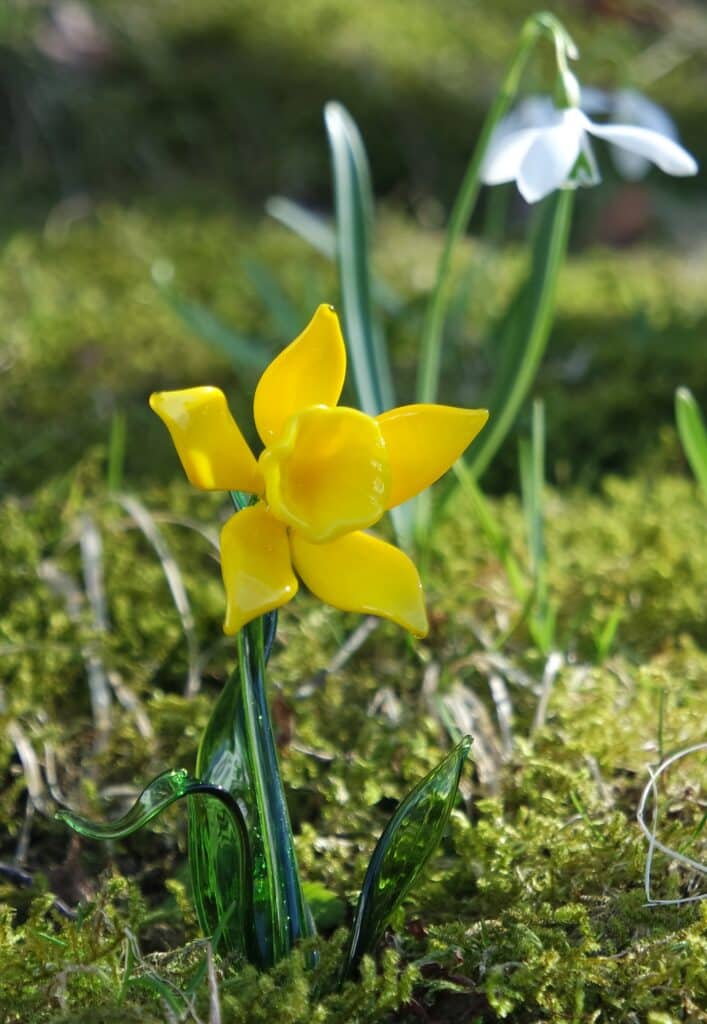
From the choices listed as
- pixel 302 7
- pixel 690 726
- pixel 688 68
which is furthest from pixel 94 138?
pixel 690 726

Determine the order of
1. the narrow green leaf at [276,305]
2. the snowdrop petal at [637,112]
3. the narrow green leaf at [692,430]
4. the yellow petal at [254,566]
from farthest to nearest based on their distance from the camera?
the narrow green leaf at [276,305], the snowdrop petal at [637,112], the narrow green leaf at [692,430], the yellow petal at [254,566]

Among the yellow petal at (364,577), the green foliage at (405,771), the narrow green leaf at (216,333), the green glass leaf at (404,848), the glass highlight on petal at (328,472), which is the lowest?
the green foliage at (405,771)

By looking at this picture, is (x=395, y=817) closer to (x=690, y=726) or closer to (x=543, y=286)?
(x=690, y=726)

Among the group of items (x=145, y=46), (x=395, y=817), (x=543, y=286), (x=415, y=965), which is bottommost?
(x=415, y=965)

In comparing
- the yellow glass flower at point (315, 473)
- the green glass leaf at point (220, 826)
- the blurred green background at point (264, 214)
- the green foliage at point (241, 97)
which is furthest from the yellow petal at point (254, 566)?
the green foliage at point (241, 97)

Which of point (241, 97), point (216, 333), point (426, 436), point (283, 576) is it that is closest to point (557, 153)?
point (426, 436)

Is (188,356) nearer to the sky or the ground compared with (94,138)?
nearer to the ground

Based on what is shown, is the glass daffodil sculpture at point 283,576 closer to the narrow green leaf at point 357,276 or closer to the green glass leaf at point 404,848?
the green glass leaf at point 404,848

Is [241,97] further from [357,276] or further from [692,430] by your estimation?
[692,430]
